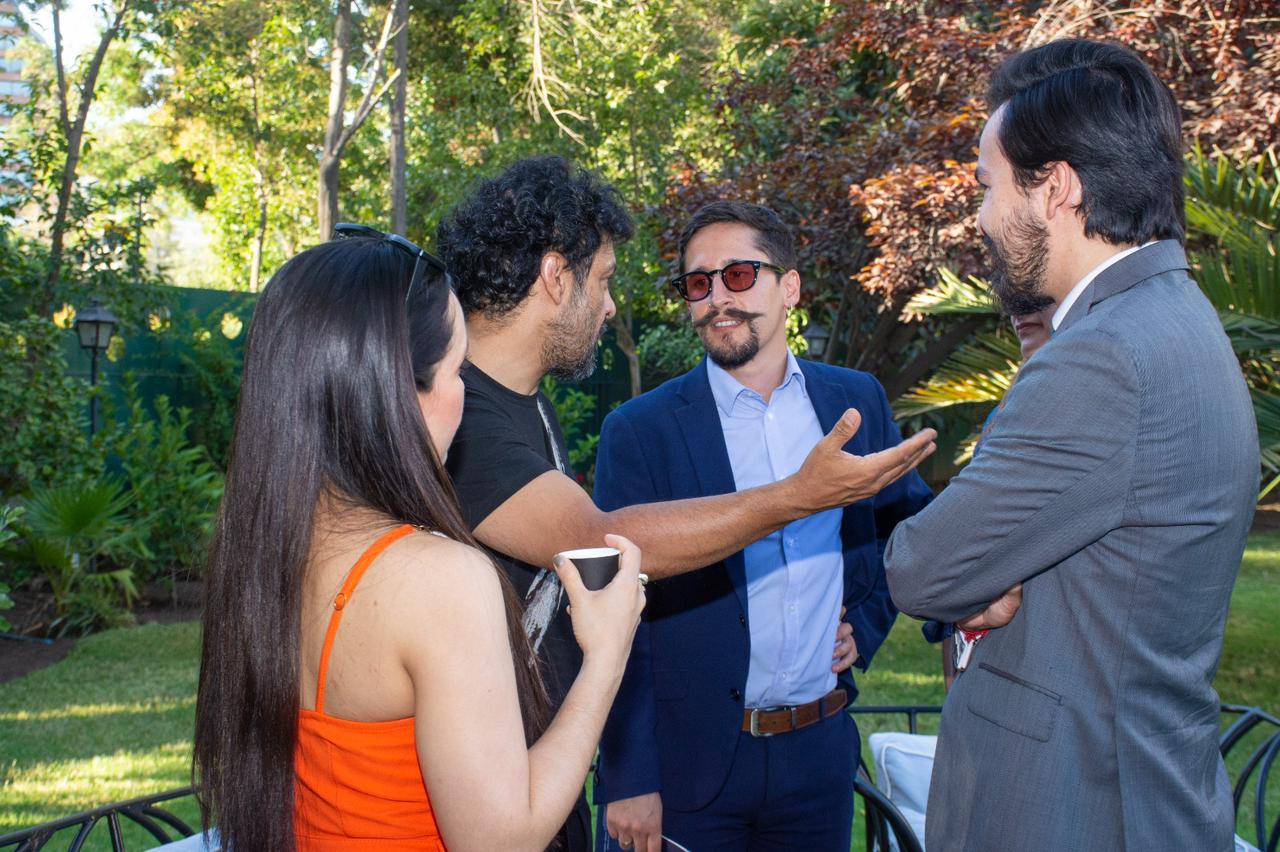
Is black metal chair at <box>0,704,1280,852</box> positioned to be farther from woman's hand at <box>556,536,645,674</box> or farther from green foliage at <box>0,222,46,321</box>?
green foliage at <box>0,222,46,321</box>

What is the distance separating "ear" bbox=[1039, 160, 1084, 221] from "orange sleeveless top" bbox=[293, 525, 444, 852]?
4.19 ft

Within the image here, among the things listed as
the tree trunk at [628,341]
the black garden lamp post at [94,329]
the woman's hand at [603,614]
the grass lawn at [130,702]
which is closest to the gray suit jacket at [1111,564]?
the woman's hand at [603,614]

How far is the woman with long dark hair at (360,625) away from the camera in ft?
5.39

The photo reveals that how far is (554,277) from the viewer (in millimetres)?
2715

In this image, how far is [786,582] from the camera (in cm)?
320

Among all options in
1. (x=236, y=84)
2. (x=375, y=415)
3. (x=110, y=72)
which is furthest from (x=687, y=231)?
(x=110, y=72)

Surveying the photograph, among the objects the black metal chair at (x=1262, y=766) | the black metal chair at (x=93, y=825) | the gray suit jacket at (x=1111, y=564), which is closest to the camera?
the gray suit jacket at (x=1111, y=564)

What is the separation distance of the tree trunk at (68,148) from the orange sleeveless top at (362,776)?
12.1 meters

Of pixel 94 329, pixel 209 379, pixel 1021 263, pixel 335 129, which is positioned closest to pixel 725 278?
pixel 1021 263

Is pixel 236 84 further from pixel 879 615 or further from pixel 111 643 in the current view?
pixel 879 615

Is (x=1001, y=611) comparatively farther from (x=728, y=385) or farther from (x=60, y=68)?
(x=60, y=68)

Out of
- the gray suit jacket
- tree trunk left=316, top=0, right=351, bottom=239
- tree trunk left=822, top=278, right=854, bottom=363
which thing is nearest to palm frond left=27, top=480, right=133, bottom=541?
tree trunk left=316, top=0, right=351, bottom=239

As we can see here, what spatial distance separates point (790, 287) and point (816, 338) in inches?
364

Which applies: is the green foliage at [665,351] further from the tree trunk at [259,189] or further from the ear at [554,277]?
the ear at [554,277]
